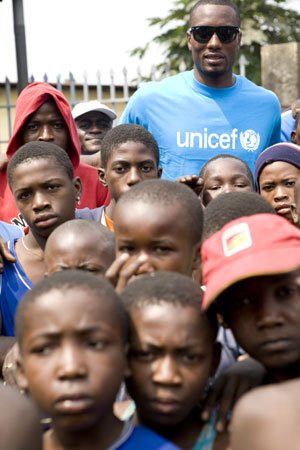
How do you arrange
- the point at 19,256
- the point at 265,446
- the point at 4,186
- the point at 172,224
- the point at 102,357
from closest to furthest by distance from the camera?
the point at 265,446
the point at 102,357
the point at 172,224
the point at 19,256
the point at 4,186

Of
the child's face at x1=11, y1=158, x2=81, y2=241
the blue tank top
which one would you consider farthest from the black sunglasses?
the blue tank top

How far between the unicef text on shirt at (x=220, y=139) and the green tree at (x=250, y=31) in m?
13.1

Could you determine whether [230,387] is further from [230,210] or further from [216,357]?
[230,210]

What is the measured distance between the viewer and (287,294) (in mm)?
2838

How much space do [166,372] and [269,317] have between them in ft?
1.16

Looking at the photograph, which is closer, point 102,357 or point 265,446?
point 265,446

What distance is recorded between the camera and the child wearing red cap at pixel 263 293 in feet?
9.10

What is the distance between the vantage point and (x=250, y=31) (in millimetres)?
21141

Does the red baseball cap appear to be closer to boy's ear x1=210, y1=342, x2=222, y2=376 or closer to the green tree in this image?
boy's ear x1=210, y1=342, x2=222, y2=376

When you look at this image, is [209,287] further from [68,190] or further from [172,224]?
[68,190]

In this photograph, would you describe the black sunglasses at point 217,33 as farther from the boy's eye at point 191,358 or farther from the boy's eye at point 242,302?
the boy's eye at point 191,358

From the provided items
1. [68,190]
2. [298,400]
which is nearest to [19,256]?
[68,190]

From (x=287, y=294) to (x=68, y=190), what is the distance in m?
2.08

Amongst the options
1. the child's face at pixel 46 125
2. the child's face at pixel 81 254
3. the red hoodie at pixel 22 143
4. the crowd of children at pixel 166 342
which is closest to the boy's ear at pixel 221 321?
the crowd of children at pixel 166 342
